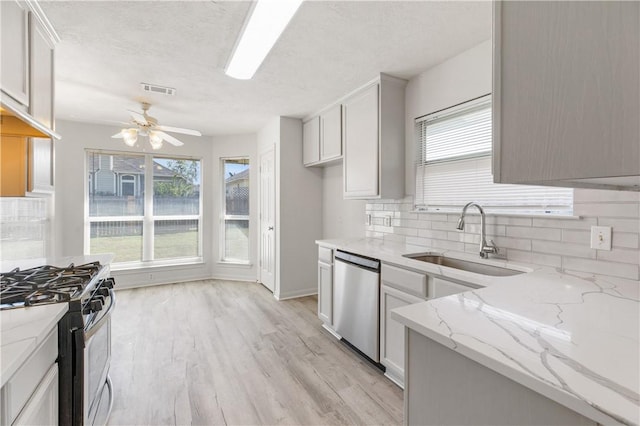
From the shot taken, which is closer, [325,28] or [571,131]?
[571,131]

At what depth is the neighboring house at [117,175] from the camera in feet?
14.5

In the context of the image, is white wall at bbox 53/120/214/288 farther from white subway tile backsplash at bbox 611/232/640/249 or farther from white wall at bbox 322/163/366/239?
white subway tile backsplash at bbox 611/232/640/249

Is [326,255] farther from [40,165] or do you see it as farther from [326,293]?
[40,165]

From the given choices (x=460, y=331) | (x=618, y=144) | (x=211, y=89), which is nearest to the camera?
(x=618, y=144)

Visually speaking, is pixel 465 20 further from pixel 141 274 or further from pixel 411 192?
pixel 141 274

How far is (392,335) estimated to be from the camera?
7.06 ft

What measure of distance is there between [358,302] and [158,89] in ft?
9.46

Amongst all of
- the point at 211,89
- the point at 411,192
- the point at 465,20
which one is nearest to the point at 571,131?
the point at 465,20

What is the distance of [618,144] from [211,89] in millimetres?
3219

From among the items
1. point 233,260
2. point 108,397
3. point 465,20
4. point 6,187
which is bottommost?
point 108,397

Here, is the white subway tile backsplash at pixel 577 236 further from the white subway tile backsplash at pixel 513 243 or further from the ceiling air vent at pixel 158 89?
the ceiling air vent at pixel 158 89

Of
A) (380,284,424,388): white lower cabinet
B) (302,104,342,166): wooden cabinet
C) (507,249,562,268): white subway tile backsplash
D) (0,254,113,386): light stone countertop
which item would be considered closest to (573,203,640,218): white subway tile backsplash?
(507,249,562,268): white subway tile backsplash

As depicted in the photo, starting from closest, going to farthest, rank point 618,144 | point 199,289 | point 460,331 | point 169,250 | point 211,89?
point 618,144 < point 460,331 < point 211,89 < point 199,289 < point 169,250

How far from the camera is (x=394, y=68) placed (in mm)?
2580
